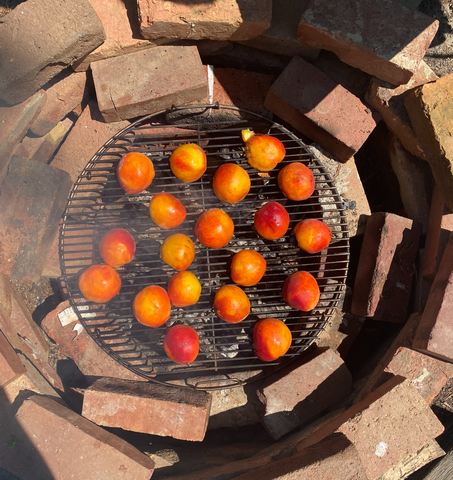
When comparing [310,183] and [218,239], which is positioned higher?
[310,183]

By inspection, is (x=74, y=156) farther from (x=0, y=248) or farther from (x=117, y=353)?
(x=117, y=353)

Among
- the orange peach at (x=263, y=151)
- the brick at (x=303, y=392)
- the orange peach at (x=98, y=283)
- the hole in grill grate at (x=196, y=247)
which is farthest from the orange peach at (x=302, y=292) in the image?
the orange peach at (x=98, y=283)

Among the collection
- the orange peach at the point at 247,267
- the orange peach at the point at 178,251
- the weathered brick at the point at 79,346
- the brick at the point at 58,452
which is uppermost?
the orange peach at the point at 178,251

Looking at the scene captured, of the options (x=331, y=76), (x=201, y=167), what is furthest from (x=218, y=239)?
(x=331, y=76)

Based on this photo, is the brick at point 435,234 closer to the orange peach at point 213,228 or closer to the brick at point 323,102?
the brick at point 323,102

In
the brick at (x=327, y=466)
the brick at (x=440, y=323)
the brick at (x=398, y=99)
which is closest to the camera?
the brick at (x=327, y=466)
